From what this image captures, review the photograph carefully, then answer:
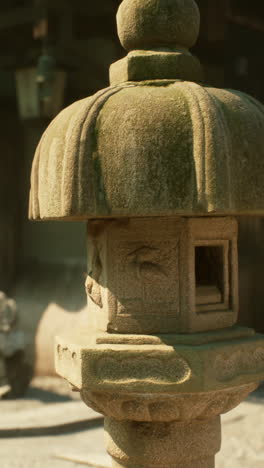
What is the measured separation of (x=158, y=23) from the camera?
3049 millimetres

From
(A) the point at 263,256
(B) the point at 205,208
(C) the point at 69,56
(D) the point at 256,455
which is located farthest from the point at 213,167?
(A) the point at 263,256

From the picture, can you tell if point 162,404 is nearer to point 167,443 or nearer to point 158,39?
point 167,443

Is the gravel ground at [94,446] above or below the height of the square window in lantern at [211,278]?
below

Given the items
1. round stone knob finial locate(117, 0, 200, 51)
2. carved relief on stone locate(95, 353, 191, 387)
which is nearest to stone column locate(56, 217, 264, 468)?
carved relief on stone locate(95, 353, 191, 387)

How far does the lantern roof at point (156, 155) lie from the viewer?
2.69 meters

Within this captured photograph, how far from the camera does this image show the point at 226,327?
10.5 feet

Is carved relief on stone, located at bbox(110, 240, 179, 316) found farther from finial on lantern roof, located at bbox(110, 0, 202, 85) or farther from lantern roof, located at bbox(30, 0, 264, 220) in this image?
finial on lantern roof, located at bbox(110, 0, 202, 85)

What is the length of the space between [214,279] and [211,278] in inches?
1.3

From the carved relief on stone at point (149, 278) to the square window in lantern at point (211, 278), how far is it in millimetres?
178

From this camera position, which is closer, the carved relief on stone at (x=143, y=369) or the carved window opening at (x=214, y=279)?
the carved relief on stone at (x=143, y=369)

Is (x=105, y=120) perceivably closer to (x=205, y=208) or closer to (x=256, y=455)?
(x=205, y=208)

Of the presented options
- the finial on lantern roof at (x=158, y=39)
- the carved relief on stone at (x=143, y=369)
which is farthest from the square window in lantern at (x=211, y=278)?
the finial on lantern roof at (x=158, y=39)

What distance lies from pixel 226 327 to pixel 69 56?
4.85m

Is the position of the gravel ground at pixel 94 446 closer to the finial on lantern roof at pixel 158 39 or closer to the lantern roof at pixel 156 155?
the lantern roof at pixel 156 155
